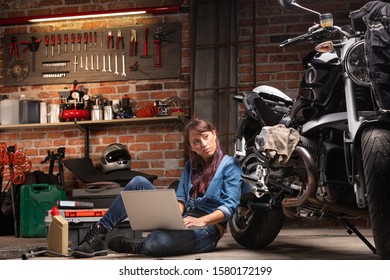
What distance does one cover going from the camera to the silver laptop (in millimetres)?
3059

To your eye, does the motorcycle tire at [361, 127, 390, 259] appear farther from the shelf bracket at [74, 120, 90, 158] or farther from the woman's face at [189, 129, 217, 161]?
the shelf bracket at [74, 120, 90, 158]

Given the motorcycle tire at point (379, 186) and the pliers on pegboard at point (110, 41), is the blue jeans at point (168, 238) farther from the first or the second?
the pliers on pegboard at point (110, 41)

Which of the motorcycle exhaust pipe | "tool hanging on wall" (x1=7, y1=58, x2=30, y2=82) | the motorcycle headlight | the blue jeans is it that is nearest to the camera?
the motorcycle headlight

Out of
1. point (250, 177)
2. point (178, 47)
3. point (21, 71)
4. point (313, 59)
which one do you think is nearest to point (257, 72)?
point (178, 47)

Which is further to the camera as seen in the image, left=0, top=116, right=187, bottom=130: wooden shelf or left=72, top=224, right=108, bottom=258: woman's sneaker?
left=0, top=116, right=187, bottom=130: wooden shelf

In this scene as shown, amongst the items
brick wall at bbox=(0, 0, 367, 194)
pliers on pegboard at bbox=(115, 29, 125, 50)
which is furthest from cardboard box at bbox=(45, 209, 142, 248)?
pliers on pegboard at bbox=(115, 29, 125, 50)

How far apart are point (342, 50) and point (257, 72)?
3.30 m

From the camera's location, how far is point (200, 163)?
137 inches

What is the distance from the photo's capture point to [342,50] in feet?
8.73

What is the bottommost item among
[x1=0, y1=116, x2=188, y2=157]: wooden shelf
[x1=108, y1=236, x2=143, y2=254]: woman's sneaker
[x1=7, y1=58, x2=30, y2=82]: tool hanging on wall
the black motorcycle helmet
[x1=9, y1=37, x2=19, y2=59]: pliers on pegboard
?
[x1=108, y1=236, x2=143, y2=254]: woman's sneaker

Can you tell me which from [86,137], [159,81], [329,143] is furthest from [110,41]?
[329,143]

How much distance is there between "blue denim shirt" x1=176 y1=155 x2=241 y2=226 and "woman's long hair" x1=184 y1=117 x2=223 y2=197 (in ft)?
0.10

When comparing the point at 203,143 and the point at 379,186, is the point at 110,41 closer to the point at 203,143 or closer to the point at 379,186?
the point at 203,143

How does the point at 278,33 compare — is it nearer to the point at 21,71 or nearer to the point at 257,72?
the point at 257,72
